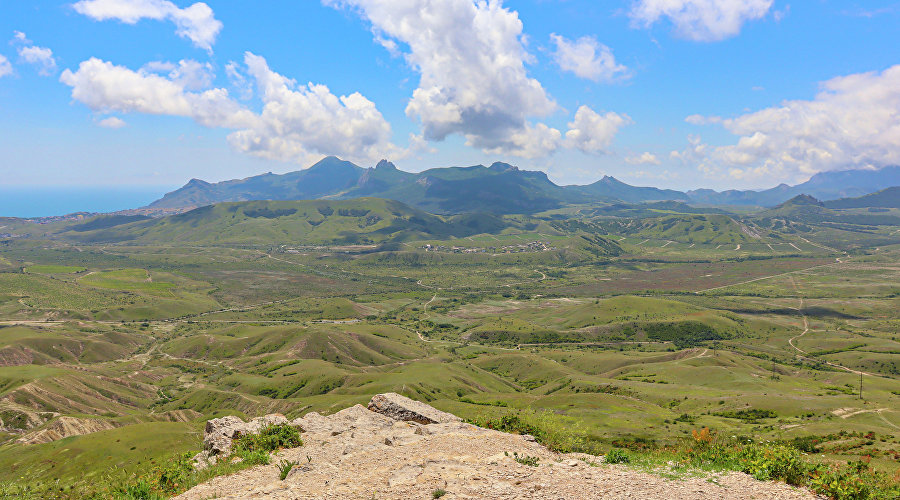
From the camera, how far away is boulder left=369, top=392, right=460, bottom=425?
46125 millimetres

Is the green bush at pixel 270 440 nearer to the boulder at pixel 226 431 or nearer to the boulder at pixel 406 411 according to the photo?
the boulder at pixel 226 431

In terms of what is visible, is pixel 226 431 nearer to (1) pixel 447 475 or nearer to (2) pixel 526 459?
(1) pixel 447 475

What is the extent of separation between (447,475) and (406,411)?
909 inches

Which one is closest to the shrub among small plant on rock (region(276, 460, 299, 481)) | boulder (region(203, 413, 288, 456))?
small plant on rock (region(276, 460, 299, 481))

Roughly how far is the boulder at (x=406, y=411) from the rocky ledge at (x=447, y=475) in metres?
7.45

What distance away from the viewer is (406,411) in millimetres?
47500

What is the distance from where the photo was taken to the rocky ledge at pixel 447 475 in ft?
75.5

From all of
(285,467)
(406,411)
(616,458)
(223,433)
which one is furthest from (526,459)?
(223,433)

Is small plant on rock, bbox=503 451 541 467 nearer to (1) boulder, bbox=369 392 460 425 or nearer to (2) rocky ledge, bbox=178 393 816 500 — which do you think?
(2) rocky ledge, bbox=178 393 816 500

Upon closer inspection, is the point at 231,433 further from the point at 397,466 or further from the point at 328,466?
the point at 397,466

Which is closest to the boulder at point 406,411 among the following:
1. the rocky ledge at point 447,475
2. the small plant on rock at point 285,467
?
the rocky ledge at point 447,475

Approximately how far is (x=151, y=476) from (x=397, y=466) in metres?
18.1

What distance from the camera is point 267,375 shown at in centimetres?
17362

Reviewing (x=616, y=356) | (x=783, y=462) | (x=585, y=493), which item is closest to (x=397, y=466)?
(x=585, y=493)
